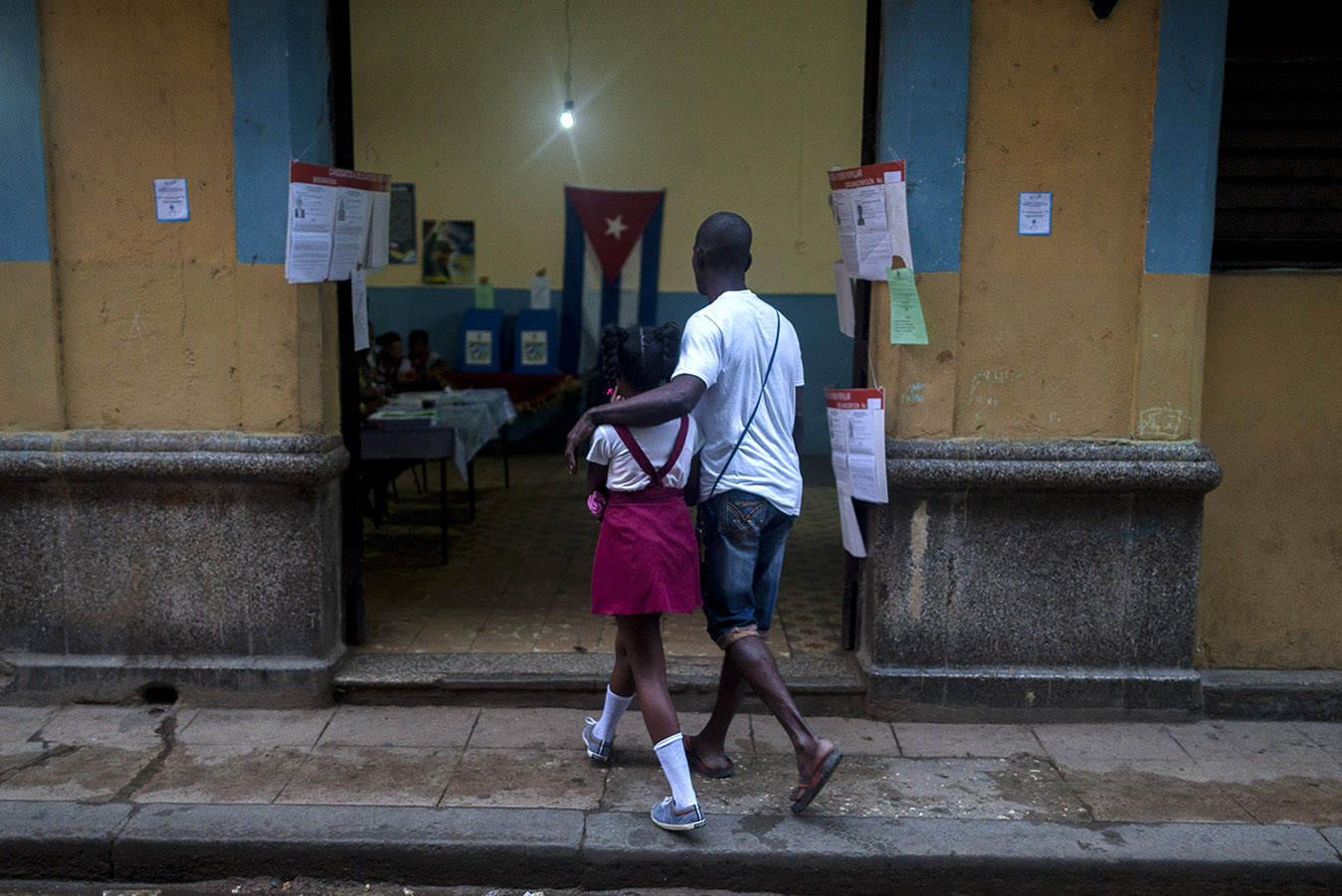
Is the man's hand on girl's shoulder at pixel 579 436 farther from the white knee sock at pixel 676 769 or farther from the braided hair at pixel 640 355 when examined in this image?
the white knee sock at pixel 676 769

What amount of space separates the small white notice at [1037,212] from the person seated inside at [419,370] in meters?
5.70

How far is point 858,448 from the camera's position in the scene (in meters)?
4.29

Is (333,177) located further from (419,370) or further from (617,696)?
(419,370)

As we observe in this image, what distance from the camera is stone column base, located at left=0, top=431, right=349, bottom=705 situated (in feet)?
14.4

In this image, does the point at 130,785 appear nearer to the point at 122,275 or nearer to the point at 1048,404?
the point at 122,275

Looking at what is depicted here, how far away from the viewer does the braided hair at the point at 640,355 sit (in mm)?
3373

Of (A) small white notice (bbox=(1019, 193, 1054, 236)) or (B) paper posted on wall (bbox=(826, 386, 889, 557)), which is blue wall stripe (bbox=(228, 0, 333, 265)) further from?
(A) small white notice (bbox=(1019, 193, 1054, 236))

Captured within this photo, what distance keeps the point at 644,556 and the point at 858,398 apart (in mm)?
1307

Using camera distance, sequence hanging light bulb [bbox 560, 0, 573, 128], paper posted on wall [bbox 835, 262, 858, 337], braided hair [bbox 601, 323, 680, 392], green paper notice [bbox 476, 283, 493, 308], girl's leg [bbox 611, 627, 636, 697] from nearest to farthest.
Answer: braided hair [bbox 601, 323, 680, 392] → girl's leg [bbox 611, 627, 636, 697] → paper posted on wall [bbox 835, 262, 858, 337] → hanging light bulb [bbox 560, 0, 573, 128] → green paper notice [bbox 476, 283, 493, 308]

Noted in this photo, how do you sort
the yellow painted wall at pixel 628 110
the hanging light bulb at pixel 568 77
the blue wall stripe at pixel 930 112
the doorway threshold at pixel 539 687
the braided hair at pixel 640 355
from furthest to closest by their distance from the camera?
1. the hanging light bulb at pixel 568 77
2. the yellow painted wall at pixel 628 110
3. the doorway threshold at pixel 539 687
4. the blue wall stripe at pixel 930 112
5. the braided hair at pixel 640 355

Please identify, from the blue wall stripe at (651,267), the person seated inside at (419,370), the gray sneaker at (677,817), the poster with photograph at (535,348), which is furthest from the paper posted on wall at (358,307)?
the blue wall stripe at (651,267)

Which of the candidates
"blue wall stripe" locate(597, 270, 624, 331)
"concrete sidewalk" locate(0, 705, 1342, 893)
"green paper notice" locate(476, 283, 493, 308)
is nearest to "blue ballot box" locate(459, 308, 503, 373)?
"green paper notice" locate(476, 283, 493, 308)

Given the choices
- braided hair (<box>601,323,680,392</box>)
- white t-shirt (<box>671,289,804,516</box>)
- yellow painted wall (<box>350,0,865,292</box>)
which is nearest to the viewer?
braided hair (<box>601,323,680,392</box>)

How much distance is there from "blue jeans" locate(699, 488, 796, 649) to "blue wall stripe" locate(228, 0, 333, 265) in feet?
6.91
